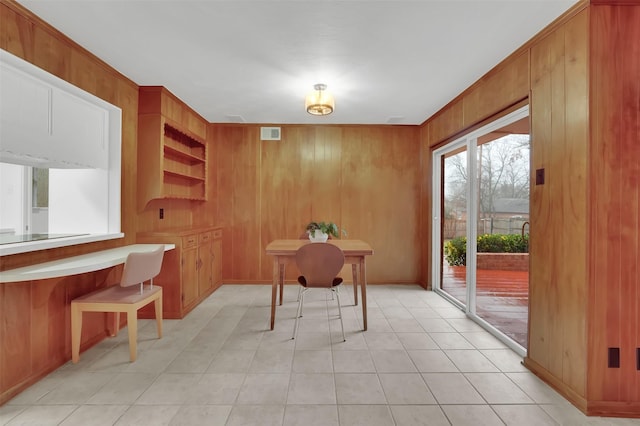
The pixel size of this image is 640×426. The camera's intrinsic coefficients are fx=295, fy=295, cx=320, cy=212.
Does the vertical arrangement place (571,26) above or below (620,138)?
above

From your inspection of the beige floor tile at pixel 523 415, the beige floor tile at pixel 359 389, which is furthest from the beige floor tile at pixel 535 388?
the beige floor tile at pixel 359 389

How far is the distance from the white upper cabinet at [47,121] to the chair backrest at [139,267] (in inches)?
38.3

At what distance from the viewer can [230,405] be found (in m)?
1.83

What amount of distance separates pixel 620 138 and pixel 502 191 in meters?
1.20

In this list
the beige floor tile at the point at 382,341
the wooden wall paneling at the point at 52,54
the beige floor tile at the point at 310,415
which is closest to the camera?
the beige floor tile at the point at 310,415

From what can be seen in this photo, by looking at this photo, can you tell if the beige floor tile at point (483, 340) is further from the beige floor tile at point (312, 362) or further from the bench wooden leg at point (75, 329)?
the bench wooden leg at point (75, 329)

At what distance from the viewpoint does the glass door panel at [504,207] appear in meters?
2.68

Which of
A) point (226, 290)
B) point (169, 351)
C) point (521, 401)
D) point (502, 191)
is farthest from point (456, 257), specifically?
point (169, 351)

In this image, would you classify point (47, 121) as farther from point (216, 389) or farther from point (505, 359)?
point (505, 359)

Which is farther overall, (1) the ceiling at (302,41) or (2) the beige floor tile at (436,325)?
(2) the beige floor tile at (436,325)

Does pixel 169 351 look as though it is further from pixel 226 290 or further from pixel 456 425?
pixel 456 425

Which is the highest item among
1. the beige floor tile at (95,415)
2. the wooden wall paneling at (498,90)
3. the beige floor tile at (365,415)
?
the wooden wall paneling at (498,90)

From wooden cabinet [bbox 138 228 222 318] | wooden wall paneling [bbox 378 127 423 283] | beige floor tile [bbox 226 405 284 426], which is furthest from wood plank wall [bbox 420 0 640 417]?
wooden cabinet [bbox 138 228 222 318]

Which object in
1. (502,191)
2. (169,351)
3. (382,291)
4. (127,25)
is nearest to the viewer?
(127,25)
